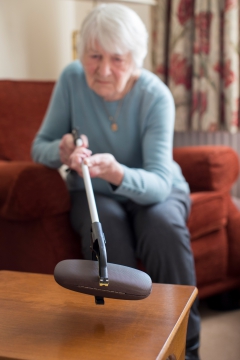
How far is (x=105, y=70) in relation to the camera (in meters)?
1.53

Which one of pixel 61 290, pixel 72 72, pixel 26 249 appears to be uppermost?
pixel 72 72

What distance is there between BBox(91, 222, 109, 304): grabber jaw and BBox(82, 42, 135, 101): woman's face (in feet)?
2.26

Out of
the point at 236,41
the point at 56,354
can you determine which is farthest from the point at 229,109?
the point at 56,354

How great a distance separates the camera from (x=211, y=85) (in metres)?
2.68

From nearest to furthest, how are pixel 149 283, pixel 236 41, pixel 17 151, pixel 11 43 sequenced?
pixel 149 283, pixel 17 151, pixel 11 43, pixel 236 41

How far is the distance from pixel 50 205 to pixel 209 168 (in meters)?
0.70

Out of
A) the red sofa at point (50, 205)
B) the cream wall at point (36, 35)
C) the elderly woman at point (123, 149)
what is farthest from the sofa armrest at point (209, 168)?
the cream wall at point (36, 35)

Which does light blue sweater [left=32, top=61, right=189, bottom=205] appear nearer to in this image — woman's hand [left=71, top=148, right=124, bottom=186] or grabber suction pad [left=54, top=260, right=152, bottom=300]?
woman's hand [left=71, top=148, right=124, bottom=186]

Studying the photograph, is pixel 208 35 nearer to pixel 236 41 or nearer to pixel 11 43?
pixel 236 41

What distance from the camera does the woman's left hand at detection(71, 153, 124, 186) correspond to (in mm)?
1398

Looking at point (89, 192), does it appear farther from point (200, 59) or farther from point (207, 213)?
point (200, 59)

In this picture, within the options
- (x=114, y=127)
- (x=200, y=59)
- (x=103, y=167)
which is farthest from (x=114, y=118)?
(x=200, y=59)

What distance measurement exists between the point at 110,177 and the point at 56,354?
0.75 metres

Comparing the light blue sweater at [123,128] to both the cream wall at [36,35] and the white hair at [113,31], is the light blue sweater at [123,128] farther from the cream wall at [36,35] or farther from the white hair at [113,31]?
the cream wall at [36,35]
